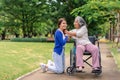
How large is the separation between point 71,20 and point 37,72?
29853mm

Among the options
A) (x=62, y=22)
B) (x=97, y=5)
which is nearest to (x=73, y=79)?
(x=62, y=22)

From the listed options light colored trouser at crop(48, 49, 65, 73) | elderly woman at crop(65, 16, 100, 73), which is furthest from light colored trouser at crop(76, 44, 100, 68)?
light colored trouser at crop(48, 49, 65, 73)

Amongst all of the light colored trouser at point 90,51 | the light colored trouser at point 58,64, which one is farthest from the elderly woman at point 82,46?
the light colored trouser at point 58,64

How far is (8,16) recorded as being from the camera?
47875 mm

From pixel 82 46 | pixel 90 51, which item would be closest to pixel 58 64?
pixel 82 46

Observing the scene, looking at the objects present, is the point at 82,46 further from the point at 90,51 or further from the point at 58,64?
the point at 58,64

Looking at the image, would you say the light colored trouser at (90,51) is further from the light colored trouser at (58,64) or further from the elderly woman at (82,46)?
the light colored trouser at (58,64)

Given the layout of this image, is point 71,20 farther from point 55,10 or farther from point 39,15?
point 39,15

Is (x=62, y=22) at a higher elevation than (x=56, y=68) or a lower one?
higher

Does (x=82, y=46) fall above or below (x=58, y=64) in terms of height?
above

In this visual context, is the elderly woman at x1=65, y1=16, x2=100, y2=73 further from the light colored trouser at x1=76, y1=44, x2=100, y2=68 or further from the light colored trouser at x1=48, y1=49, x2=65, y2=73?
the light colored trouser at x1=48, y1=49, x2=65, y2=73

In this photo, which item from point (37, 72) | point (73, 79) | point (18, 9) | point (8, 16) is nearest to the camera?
point (73, 79)

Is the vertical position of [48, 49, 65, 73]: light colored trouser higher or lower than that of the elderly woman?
lower

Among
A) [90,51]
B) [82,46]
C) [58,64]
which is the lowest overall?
[58,64]
